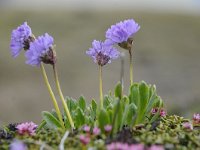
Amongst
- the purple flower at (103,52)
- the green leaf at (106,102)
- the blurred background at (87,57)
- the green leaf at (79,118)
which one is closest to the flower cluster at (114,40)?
the purple flower at (103,52)

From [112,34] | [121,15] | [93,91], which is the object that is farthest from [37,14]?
[112,34]

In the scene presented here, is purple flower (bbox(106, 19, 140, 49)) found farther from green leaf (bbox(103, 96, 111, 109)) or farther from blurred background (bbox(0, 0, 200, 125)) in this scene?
blurred background (bbox(0, 0, 200, 125))

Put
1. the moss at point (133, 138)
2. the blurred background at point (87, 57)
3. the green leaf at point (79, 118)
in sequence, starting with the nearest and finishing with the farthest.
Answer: the moss at point (133, 138) < the green leaf at point (79, 118) < the blurred background at point (87, 57)

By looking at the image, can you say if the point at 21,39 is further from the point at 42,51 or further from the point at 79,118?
the point at 79,118

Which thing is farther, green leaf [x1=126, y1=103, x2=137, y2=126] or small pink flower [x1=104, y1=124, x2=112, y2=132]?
green leaf [x1=126, y1=103, x2=137, y2=126]

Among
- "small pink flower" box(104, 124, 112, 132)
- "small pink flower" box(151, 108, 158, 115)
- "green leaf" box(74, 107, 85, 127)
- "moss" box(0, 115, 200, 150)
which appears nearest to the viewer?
"moss" box(0, 115, 200, 150)

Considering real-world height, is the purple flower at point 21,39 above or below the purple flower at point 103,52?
above

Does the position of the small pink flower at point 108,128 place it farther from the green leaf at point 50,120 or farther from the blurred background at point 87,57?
the blurred background at point 87,57

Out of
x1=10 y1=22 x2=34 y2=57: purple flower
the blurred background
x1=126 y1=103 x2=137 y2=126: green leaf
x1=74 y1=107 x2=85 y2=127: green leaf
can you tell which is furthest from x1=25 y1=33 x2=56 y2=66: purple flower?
Result: the blurred background
